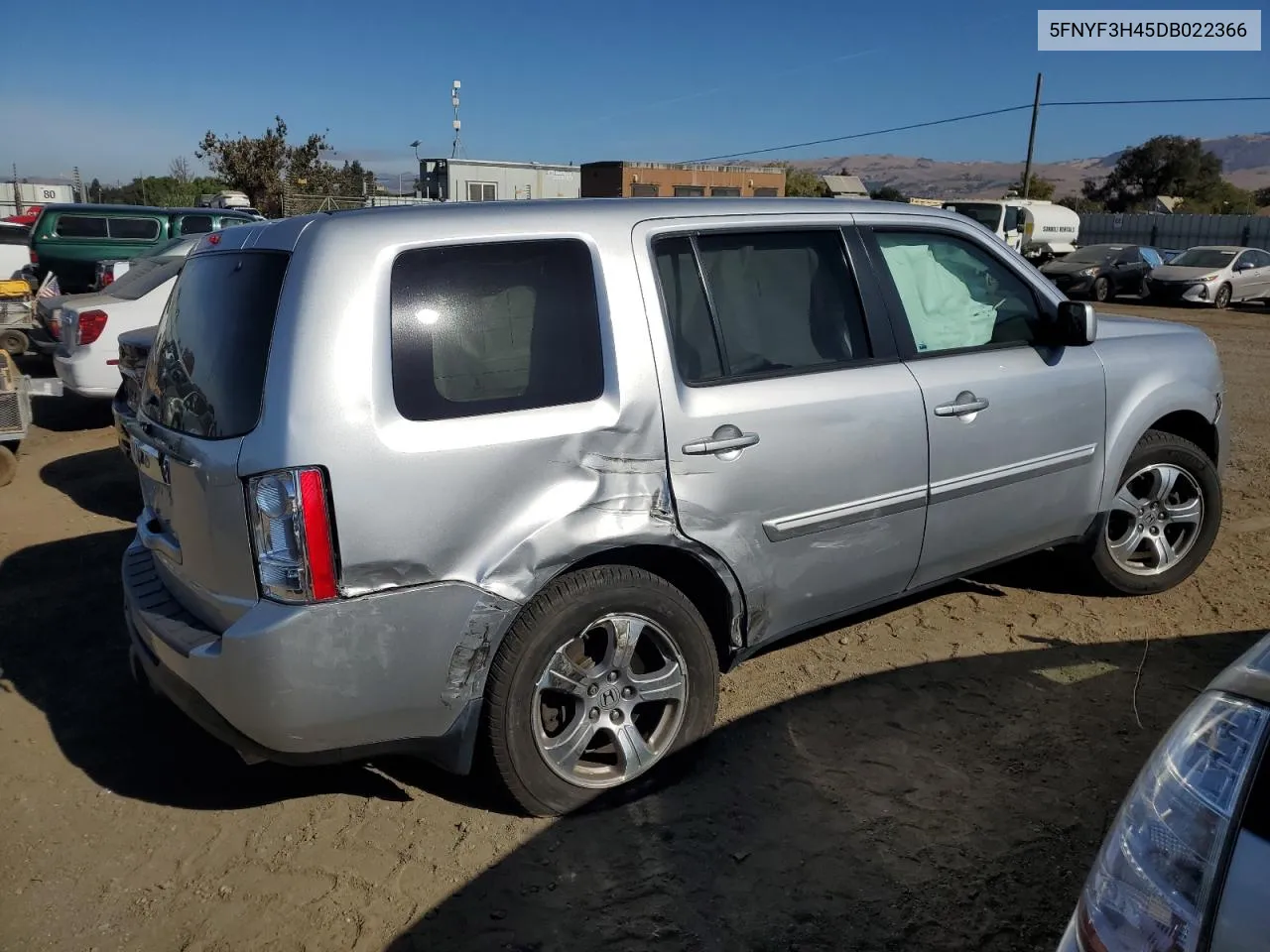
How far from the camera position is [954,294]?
161 inches

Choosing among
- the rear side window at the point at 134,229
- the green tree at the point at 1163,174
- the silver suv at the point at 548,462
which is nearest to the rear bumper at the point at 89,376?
the silver suv at the point at 548,462

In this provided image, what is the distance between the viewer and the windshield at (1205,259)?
72.8 ft

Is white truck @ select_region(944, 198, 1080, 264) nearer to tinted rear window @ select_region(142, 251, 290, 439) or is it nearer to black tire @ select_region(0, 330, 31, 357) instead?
black tire @ select_region(0, 330, 31, 357)

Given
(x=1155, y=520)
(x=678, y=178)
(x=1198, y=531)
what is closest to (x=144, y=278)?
(x=1155, y=520)

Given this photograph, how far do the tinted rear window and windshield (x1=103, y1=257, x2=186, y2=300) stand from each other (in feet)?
19.2

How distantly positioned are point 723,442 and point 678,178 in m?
33.2

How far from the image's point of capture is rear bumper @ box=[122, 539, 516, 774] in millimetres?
2643

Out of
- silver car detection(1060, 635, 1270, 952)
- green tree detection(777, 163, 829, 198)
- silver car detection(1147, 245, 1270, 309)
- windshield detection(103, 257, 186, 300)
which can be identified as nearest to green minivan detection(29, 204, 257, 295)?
windshield detection(103, 257, 186, 300)

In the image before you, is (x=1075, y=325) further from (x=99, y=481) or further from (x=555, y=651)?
(x=99, y=481)

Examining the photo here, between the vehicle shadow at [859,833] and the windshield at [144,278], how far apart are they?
23.6 ft

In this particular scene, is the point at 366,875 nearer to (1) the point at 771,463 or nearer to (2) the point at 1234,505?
(1) the point at 771,463

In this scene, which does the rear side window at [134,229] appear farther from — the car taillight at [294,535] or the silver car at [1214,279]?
the silver car at [1214,279]

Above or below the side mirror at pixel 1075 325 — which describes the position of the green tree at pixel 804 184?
above

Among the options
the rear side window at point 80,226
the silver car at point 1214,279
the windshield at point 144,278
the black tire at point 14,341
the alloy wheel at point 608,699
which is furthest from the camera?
the silver car at point 1214,279
